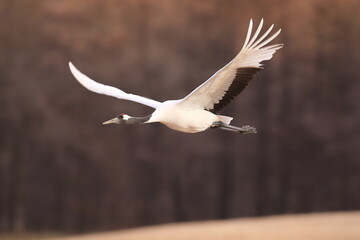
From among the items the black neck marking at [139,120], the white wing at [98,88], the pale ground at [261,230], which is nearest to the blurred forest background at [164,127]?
the pale ground at [261,230]

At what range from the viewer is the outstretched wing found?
245 cm

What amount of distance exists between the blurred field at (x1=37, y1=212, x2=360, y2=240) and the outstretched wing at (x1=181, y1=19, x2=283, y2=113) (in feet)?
9.45

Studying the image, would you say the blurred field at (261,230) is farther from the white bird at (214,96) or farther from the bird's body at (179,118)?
the bird's body at (179,118)

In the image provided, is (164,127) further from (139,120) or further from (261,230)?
(139,120)

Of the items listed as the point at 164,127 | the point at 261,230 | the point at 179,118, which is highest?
the point at 164,127

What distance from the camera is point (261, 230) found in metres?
5.40

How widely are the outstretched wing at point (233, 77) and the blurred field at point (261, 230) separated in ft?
9.45

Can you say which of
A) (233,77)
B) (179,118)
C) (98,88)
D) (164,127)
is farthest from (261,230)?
(179,118)

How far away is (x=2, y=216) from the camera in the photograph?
237 inches

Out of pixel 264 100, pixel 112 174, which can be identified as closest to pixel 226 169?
pixel 264 100

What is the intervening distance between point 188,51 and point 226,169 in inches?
49.5

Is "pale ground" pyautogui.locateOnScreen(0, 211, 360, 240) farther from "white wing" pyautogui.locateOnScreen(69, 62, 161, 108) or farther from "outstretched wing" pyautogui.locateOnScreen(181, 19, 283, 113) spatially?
"outstretched wing" pyautogui.locateOnScreen(181, 19, 283, 113)

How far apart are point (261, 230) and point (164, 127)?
1.41m

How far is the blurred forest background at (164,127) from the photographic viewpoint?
19.2ft
